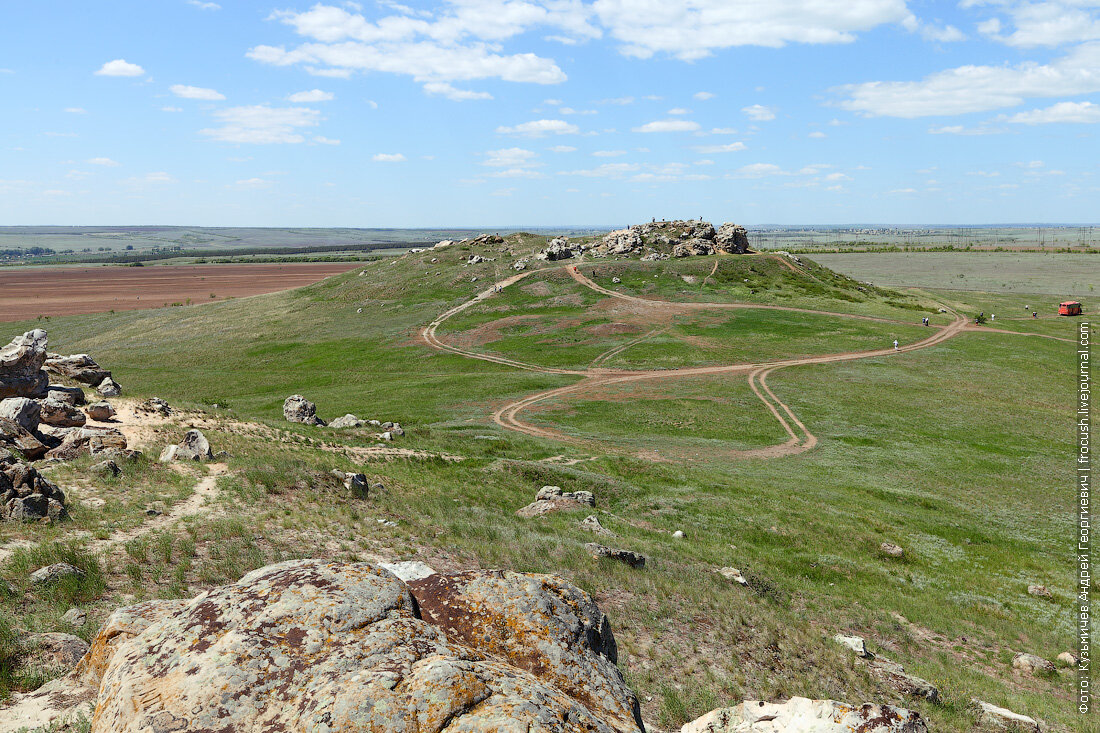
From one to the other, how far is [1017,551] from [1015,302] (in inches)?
4491

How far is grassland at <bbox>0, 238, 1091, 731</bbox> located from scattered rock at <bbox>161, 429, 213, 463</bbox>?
1.51 m

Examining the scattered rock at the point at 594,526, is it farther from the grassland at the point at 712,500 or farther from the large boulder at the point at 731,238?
the large boulder at the point at 731,238

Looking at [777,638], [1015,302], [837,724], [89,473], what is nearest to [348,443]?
[89,473]

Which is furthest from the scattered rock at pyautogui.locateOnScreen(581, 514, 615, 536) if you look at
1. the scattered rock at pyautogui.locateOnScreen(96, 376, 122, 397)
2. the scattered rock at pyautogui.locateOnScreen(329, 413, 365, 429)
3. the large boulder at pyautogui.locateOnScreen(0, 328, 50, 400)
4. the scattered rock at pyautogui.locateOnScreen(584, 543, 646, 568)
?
the scattered rock at pyautogui.locateOnScreen(96, 376, 122, 397)

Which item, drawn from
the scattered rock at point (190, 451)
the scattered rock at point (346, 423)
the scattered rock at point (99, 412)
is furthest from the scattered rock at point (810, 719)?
the scattered rock at point (346, 423)

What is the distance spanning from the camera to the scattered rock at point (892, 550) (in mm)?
28172

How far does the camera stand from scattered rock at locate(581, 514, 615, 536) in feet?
84.9

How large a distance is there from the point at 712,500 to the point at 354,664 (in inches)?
1140

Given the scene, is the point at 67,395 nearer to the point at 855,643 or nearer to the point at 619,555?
the point at 619,555

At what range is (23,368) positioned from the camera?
30.7m

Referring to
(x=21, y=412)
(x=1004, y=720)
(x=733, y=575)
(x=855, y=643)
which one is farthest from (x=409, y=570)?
(x=21, y=412)

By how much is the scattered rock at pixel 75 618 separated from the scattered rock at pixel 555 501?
17.9m

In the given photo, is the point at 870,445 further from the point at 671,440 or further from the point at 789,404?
the point at 671,440

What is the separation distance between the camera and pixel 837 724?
29.6ft
